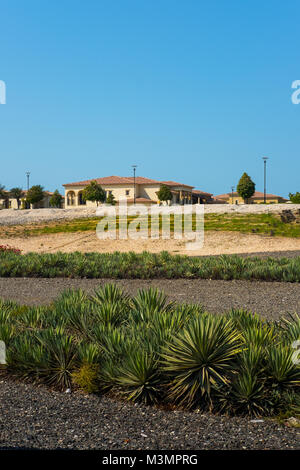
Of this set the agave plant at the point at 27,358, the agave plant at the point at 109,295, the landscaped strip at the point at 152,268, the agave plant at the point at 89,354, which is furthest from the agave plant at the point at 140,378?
the landscaped strip at the point at 152,268

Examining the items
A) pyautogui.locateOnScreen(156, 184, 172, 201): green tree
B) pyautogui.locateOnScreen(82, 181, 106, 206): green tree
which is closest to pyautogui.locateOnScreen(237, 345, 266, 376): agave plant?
pyautogui.locateOnScreen(82, 181, 106, 206): green tree

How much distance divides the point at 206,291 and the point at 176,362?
6.20 metres

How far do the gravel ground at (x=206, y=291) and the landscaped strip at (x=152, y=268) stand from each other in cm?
41

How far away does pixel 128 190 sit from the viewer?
254ft

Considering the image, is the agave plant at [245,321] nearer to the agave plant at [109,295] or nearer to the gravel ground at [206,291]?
the agave plant at [109,295]

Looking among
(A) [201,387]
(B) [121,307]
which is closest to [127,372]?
(A) [201,387]

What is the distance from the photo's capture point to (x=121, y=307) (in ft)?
22.1

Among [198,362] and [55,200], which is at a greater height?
[55,200]

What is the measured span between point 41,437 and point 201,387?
1.46 m

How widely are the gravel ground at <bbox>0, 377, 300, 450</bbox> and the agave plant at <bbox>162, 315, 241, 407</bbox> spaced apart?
21 cm

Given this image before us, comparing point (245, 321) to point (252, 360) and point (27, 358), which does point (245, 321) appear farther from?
point (27, 358)

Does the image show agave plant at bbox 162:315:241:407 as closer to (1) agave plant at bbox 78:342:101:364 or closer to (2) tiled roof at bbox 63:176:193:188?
(1) agave plant at bbox 78:342:101:364

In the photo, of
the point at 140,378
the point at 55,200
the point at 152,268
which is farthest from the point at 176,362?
the point at 55,200

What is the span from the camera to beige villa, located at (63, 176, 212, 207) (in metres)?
77.1
